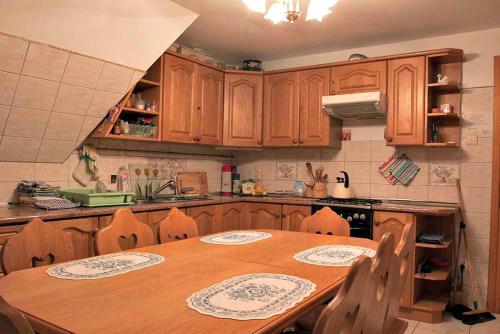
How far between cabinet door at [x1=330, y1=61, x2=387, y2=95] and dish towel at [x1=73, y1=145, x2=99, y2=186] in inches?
86.9

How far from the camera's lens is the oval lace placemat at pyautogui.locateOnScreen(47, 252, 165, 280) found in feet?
4.37

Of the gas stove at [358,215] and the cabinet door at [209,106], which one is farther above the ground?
the cabinet door at [209,106]

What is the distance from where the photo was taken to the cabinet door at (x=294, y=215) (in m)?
3.53

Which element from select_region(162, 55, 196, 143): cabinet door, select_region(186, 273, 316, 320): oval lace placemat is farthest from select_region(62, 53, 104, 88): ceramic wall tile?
select_region(186, 273, 316, 320): oval lace placemat

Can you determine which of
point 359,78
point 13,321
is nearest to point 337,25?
point 359,78

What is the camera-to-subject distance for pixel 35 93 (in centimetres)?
253

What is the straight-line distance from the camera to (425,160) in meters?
3.56

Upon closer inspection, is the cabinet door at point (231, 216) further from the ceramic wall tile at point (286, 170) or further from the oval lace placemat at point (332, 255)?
the oval lace placemat at point (332, 255)

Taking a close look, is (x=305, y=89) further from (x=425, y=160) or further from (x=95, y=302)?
(x=95, y=302)

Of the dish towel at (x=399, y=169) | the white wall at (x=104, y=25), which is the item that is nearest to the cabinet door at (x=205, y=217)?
the white wall at (x=104, y=25)

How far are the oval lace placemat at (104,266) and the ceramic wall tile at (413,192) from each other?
270cm

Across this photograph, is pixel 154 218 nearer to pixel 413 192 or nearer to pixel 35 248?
pixel 35 248

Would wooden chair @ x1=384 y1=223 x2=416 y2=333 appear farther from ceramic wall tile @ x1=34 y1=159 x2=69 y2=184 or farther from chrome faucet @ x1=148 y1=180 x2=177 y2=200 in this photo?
ceramic wall tile @ x1=34 y1=159 x2=69 y2=184

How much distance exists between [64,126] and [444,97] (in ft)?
10.4
